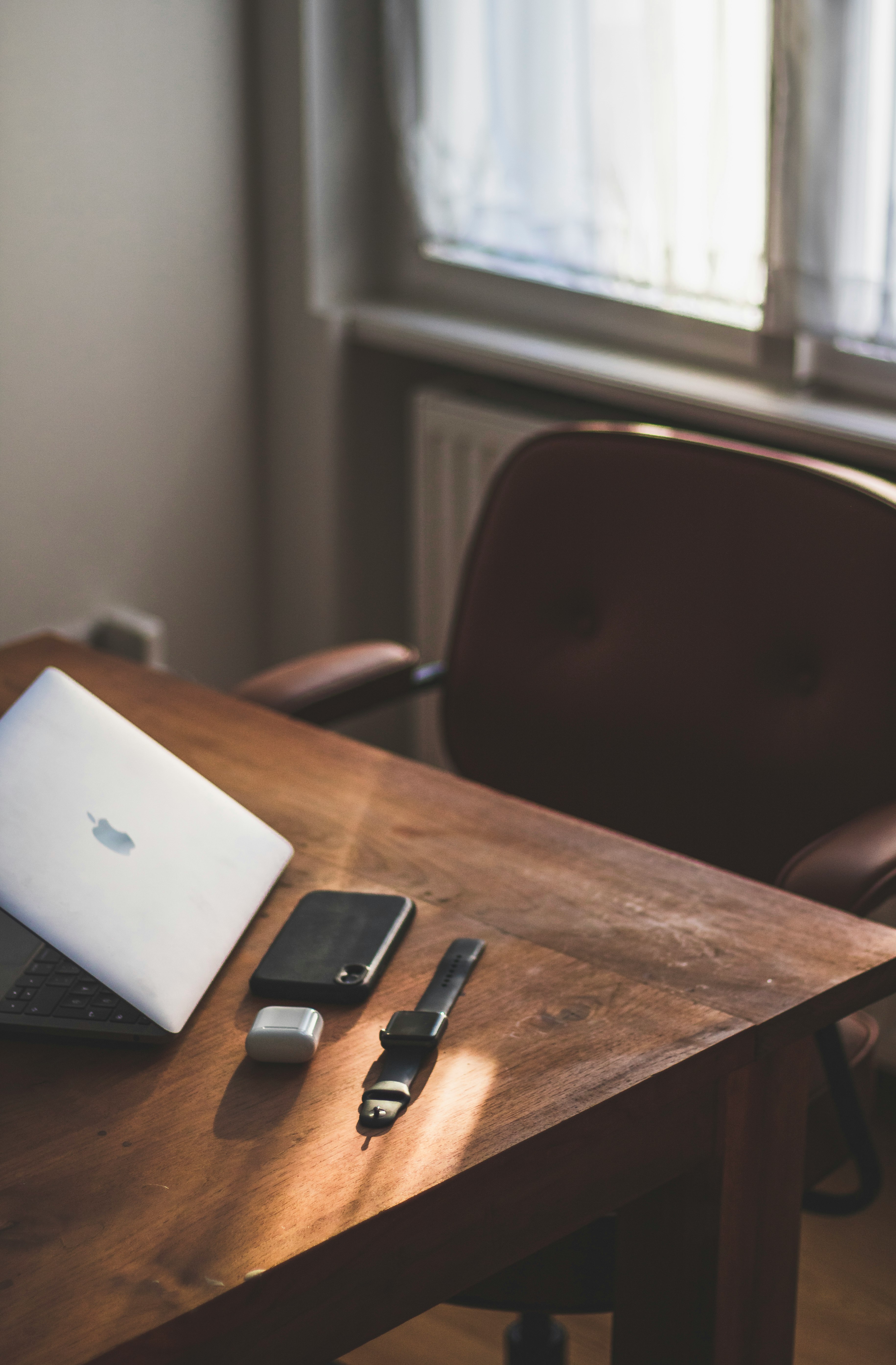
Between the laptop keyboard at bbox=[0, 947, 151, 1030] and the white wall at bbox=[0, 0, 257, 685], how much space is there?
141 centimetres

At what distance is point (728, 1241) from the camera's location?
1.08m

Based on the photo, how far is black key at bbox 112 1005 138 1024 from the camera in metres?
1.01

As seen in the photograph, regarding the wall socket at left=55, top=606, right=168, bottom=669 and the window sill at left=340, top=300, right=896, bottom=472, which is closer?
the window sill at left=340, top=300, right=896, bottom=472

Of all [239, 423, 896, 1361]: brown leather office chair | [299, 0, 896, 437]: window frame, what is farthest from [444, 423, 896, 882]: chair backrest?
[299, 0, 896, 437]: window frame

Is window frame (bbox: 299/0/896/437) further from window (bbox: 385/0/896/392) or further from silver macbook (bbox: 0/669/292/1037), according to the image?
silver macbook (bbox: 0/669/292/1037)

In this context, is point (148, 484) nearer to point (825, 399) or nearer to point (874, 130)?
point (825, 399)

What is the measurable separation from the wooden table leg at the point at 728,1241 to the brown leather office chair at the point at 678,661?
187 mm

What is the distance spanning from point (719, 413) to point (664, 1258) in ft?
4.26

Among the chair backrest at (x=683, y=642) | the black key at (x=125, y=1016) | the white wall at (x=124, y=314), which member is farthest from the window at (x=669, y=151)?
the black key at (x=125, y=1016)

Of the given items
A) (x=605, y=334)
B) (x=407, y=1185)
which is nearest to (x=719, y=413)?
(x=605, y=334)

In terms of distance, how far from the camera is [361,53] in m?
2.51

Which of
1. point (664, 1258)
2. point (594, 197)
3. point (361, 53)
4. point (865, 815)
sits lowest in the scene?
point (664, 1258)

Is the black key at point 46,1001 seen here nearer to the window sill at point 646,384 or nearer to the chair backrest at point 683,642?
the chair backrest at point 683,642

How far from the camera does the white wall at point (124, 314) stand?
7.39 feet
